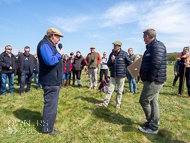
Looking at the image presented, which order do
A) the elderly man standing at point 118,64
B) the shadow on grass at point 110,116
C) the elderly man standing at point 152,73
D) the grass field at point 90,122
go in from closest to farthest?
the elderly man standing at point 152,73 < the grass field at point 90,122 < the shadow on grass at point 110,116 < the elderly man standing at point 118,64

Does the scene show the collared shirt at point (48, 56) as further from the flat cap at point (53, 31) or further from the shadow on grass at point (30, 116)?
the shadow on grass at point (30, 116)

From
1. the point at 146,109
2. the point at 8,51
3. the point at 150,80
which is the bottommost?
the point at 146,109

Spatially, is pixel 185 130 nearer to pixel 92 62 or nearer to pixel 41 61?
pixel 41 61

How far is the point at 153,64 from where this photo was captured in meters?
2.80

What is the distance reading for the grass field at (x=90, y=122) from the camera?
303cm

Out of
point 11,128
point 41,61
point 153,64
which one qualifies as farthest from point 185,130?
point 11,128

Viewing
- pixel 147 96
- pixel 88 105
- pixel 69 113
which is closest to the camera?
pixel 147 96

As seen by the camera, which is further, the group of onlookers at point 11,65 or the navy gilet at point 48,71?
the group of onlookers at point 11,65

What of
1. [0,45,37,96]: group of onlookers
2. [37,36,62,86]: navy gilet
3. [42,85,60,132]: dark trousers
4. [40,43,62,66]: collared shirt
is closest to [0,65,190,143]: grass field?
[42,85,60,132]: dark trousers

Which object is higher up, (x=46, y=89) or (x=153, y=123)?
(x=46, y=89)

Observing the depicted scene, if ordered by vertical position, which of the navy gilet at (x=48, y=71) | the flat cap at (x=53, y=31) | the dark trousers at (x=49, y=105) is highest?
the flat cap at (x=53, y=31)

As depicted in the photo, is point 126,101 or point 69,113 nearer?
point 69,113

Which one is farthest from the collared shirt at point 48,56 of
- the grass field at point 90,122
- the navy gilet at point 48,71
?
the grass field at point 90,122

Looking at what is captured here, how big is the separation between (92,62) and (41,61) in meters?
4.99
